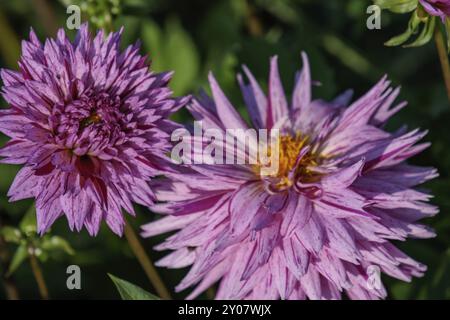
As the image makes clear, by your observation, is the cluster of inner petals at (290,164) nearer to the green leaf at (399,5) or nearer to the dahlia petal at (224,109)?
the dahlia petal at (224,109)

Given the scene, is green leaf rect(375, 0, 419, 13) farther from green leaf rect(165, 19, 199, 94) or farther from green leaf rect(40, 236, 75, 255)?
green leaf rect(165, 19, 199, 94)

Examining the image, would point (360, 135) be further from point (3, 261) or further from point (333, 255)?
point (3, 261)

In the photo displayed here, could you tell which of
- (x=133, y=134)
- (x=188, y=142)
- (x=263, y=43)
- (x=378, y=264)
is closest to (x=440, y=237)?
(x=378, y=264)

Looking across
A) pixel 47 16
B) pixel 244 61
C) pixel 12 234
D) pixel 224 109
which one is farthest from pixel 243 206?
pixel 47 16

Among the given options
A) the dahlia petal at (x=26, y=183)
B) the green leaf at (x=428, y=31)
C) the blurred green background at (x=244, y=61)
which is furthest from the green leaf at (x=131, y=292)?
the green leaf at (x=428, y=31)

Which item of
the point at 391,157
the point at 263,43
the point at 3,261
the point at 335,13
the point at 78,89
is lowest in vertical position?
the point at 3,261

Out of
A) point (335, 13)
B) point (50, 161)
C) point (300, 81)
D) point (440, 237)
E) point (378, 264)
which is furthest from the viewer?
point (335, 13)
